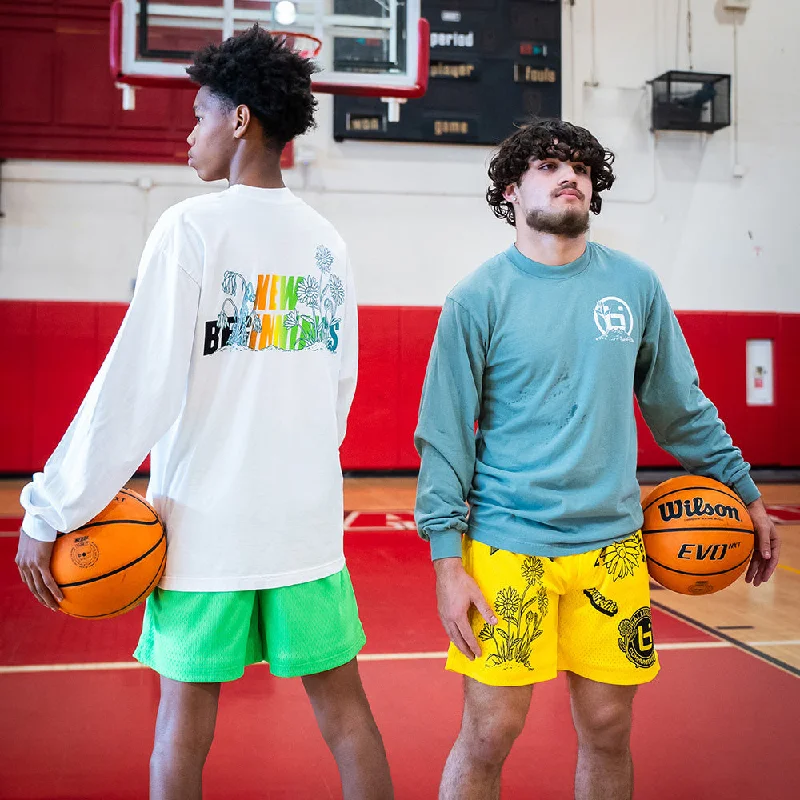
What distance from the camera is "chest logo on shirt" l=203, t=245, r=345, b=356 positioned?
1.65 metres

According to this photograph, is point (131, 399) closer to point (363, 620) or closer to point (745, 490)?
point (745, 490)

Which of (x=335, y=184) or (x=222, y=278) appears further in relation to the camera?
(x=335, y=184)

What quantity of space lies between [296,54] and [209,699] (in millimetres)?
1299

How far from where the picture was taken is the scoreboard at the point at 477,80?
8.91 m

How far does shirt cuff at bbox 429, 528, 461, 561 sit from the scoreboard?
7847mm

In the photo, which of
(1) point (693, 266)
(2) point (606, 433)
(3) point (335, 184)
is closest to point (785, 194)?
(1) point (693, 266)

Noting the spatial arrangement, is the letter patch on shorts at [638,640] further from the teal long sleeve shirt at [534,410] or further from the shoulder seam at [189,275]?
the shoulder seam at [189,275]

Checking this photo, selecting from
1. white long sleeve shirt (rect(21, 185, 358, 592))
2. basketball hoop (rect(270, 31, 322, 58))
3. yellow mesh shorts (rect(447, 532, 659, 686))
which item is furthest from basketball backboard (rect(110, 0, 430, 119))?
yellow mesh shorts (rect(447, 532, 659, 686))

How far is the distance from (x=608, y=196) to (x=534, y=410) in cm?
836

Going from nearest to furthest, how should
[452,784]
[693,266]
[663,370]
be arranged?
1. [452,784]
2. [663,370]
3. [693,266]

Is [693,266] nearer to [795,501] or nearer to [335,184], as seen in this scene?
[795,501]

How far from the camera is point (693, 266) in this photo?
986cm

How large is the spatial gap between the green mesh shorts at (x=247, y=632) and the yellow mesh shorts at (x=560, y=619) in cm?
29

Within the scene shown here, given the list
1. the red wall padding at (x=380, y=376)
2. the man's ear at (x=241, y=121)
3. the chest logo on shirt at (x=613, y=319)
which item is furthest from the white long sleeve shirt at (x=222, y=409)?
the red wall padding at (x=380, y=376)
